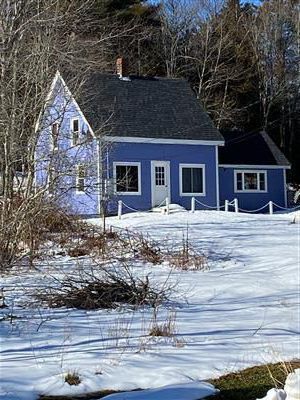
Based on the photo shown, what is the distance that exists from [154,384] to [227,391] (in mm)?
682

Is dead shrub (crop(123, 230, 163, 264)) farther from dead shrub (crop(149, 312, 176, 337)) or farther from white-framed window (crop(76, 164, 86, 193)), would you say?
A: dead shrub (crop(149, 312, 176, 337))

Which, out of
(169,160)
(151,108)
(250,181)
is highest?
(151,108)

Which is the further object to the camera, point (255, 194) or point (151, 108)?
point (255, 194)

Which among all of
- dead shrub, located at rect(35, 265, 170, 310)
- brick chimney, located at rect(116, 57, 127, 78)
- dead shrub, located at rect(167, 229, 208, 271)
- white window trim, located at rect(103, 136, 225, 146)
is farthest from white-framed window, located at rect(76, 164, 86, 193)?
brick chimney, located at rect(116, 57, 127, 78)

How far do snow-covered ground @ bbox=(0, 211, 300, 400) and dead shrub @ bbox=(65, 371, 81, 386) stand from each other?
0.06 metres

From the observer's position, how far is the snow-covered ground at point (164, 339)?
6.91 m

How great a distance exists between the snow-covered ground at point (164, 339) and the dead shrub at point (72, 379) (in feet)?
0.18

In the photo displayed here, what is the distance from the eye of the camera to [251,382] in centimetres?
706

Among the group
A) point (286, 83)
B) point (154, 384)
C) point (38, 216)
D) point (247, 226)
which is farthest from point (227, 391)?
point (286, 83)

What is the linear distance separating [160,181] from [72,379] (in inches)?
1033

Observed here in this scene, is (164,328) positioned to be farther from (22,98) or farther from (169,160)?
(169,160)

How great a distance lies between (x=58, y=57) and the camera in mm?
15680

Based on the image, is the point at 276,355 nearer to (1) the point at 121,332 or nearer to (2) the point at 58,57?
(1) the point at 121,332

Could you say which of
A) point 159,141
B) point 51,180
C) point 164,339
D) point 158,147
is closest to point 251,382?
point 164,339
